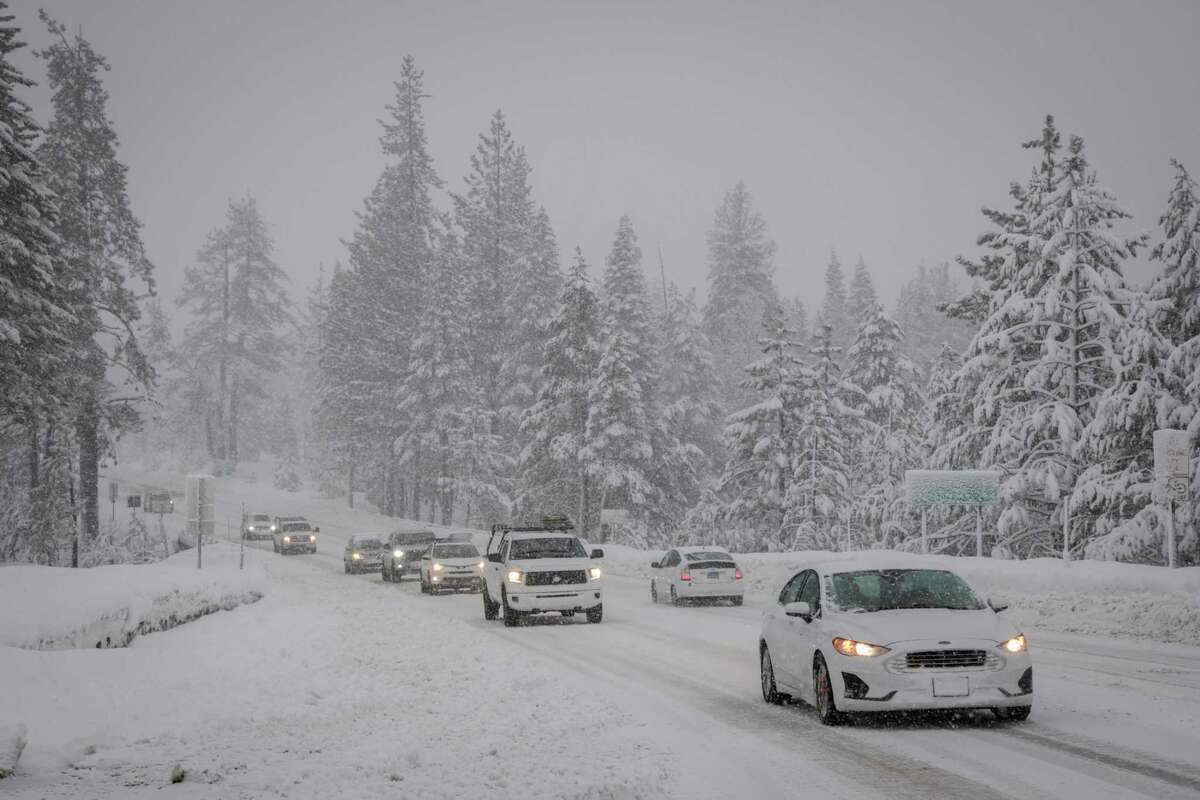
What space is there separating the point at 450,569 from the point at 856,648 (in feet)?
73.5

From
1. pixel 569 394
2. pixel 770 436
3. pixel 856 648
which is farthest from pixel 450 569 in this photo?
pixel 569 394

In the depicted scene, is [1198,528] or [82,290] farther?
[82,290]

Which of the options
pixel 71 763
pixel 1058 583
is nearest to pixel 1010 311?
pixel 1058 583

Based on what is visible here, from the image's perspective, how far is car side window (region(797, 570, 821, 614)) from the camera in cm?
1060

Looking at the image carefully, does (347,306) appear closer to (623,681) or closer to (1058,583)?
(1058,583)

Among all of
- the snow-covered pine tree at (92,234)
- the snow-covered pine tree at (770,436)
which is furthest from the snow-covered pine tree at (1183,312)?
the snow-covered pine tree at (92,234)

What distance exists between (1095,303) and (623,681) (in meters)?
24.6

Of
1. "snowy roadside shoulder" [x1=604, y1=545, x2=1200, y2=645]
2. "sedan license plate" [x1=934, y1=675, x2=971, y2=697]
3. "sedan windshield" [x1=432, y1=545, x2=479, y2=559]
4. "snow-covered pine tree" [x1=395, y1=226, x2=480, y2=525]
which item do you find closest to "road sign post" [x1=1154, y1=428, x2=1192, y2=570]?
"snowy roadside shoulder" [x1=604, y1=545, x2=1200, y2=645]

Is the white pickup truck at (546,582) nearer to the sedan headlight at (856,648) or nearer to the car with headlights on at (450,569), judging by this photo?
the car with headlights on at (450,569)

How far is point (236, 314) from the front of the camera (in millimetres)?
93625

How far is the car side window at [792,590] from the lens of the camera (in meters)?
11.5

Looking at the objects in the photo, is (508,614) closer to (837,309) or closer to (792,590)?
(792,590)

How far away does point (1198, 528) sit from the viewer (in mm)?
27203

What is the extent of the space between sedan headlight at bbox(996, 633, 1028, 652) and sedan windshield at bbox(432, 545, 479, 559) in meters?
23.3
